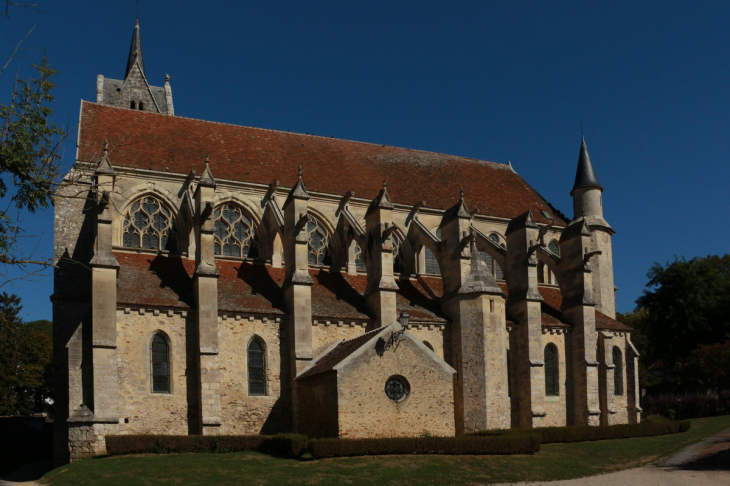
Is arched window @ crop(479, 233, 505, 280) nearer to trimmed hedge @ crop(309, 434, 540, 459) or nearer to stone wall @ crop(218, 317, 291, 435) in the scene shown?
stone wall @ crop(218, 317, 291, 435)

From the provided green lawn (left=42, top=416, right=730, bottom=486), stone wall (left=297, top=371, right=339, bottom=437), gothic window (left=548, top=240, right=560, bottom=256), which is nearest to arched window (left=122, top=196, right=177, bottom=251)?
stone wall (left=297, top=371, right=339, bottom=437)

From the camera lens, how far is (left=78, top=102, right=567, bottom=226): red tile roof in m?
36.0

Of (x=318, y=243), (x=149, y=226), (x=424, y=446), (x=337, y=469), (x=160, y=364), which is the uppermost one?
(x=149, y=226)

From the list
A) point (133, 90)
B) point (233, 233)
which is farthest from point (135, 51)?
point (233, 233)

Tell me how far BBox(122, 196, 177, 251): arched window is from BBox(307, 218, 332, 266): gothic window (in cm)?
633

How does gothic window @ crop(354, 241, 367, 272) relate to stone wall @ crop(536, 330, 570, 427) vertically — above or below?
above

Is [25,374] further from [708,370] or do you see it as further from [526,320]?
[708,370]

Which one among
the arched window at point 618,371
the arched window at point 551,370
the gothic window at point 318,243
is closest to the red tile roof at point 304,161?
the gothic window at point 318,243

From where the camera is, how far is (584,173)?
1762 inches

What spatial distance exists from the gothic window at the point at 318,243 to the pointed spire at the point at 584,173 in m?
15.9

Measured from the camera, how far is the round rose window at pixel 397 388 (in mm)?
26562

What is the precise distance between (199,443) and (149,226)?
11.0 m

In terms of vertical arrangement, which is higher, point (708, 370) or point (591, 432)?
point (708, 370)

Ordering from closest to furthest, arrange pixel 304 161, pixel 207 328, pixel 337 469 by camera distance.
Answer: pixel 337 469
pixel 207 328
pixel 304 161
